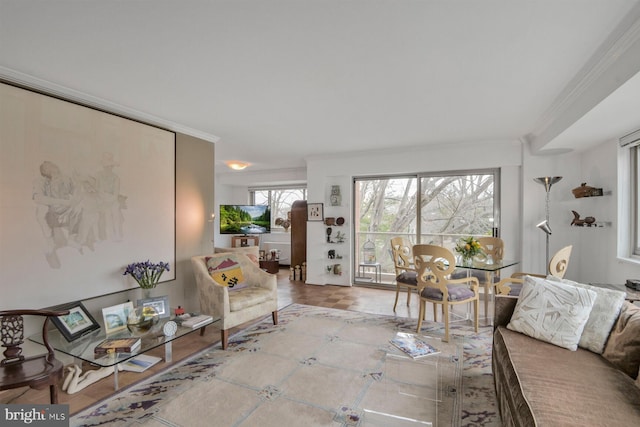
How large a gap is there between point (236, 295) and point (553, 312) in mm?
2873

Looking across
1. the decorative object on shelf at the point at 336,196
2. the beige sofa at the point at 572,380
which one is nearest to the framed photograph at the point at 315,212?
the decorative object on shelf at the point at 336,196

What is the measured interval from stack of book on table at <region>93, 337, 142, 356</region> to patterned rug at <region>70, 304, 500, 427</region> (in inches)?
14.0

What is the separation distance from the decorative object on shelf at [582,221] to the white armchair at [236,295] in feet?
13.2

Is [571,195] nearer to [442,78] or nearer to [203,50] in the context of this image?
[442,78]

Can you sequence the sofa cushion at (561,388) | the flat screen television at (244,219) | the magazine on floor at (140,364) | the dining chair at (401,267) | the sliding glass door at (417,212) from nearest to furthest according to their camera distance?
the sofa cushion at (561,388), the magazine on floor at (140,364), the dining chair at (401,267), the sliding glass door at (417,212), the flat screen television at (244,219)

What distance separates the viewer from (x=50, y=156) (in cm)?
269

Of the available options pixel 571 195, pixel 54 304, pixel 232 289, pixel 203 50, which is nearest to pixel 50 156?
pixel 54 304

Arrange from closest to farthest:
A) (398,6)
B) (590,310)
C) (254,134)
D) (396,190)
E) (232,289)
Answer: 1. (398,6)
2. (590,310)
3. (232,289)
4. (254,134)
5. (396,190)

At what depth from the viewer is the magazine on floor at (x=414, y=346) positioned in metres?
2.10

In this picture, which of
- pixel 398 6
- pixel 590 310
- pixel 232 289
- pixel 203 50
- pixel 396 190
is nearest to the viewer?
pixel 398 6

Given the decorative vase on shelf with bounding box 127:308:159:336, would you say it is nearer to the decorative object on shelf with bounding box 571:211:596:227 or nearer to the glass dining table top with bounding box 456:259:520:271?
the glass dining table top with bounding box 456:259:520:271

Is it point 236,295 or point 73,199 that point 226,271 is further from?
point 73,199

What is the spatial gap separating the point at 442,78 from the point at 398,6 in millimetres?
1079

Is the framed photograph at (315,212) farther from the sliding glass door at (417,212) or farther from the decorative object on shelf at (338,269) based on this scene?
the decorative object on shelf at (338,269)
